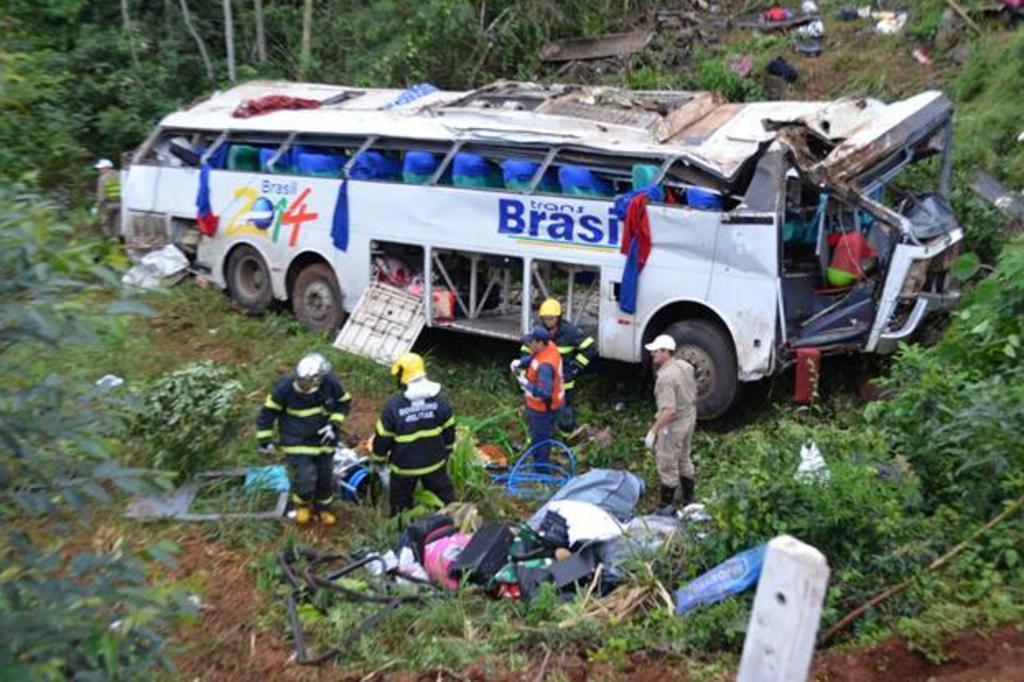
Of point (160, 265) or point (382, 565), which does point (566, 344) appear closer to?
point (382, 565)

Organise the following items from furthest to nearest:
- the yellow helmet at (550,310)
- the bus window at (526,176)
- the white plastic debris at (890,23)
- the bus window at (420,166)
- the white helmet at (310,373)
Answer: the white plastic debris at (890,23), the bus window at (420,166), the bus window at (526,176), the yellow helmet at (550,310), the white helmet at (310,373)

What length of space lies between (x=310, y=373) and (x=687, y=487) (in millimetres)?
3065

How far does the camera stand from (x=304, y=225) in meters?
12.1

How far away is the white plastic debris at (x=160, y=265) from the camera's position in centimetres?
1303

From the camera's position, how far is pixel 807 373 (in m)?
9.23

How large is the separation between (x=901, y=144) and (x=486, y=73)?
30.4 ft

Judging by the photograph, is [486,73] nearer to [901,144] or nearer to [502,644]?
[901,144]

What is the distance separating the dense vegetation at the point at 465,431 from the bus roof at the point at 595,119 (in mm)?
2017

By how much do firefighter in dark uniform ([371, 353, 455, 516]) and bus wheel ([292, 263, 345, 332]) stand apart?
4.42m

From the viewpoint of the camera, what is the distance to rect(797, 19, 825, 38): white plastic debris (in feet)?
55.3

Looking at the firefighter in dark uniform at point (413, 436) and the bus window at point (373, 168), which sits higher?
the bus window at point (373, 168)

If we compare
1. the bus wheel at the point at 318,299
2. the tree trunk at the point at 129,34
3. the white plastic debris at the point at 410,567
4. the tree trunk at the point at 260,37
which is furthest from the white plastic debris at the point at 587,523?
the tree trunk at the point at 260,37

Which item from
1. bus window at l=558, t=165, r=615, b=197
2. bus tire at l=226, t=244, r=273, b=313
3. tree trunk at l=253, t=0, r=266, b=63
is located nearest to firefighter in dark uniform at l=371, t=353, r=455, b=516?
bus window at l=558, t=165, r=615, b=197

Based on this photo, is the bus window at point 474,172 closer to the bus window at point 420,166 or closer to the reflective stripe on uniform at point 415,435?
the bus window at point 420,166
